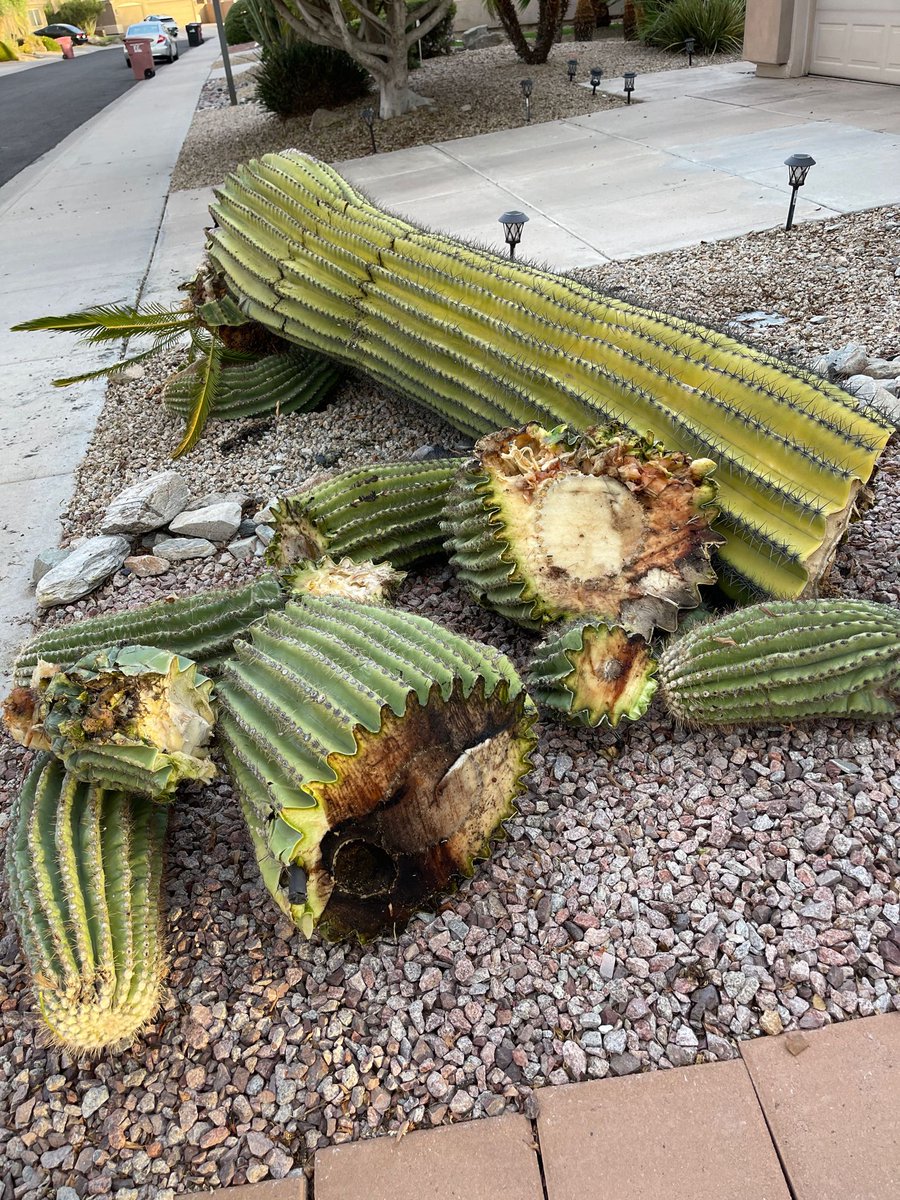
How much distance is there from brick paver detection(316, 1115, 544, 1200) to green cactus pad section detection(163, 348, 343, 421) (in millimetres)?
3547

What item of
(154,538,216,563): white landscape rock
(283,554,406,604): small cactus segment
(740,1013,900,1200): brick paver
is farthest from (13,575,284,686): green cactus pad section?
(740,1013,900,1200): brick paver

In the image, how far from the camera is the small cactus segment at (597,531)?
250 centimetres

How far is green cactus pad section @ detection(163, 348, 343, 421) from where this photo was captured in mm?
4520

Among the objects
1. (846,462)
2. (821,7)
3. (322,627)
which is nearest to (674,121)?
(821,7)

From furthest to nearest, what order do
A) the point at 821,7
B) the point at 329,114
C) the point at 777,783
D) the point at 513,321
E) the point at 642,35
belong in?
the point at 642,35, the point at 329,114, the point at 821,7, the point at 513,321, the point at 777,783

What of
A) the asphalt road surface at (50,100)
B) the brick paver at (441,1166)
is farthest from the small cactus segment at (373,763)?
the asphalt road surface at (50,100)

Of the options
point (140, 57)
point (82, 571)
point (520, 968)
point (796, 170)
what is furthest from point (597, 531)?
point (140, 57)

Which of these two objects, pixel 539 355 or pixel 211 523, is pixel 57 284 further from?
pixel 539 355

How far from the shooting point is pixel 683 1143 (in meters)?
1.59

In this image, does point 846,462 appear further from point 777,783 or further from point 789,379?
point 777,783

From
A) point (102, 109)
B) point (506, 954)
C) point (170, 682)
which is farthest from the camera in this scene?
point (102, 109)

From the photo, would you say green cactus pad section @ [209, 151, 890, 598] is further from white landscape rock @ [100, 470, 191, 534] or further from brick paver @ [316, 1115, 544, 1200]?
brick paver @ [316, 1115, 544, 1200]

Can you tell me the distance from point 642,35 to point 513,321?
1505 cm

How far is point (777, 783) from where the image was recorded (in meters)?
2.25
